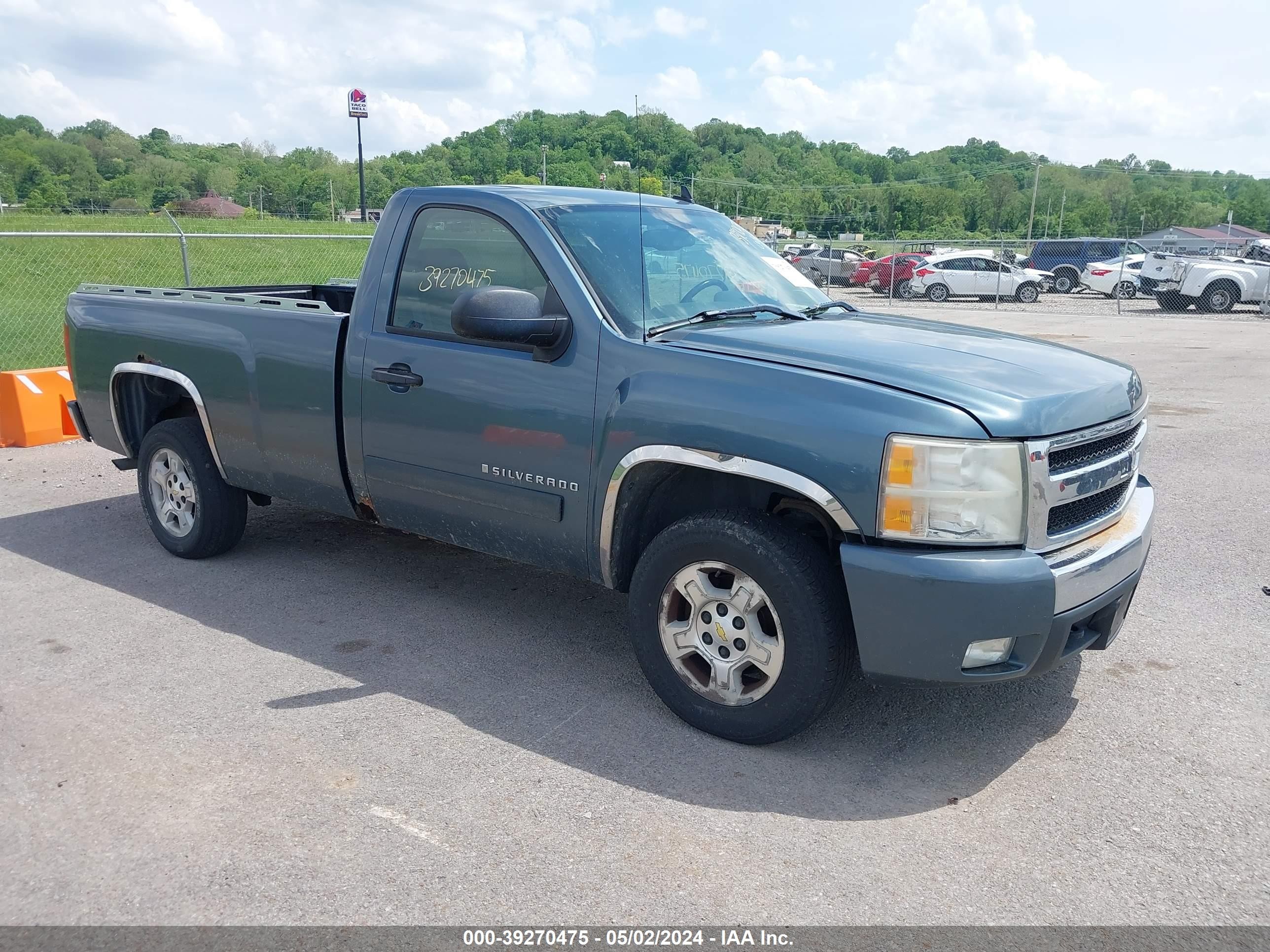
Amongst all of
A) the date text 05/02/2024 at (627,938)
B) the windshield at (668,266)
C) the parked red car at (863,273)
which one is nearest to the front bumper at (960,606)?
the date text 05/02/2024 at (627,938)

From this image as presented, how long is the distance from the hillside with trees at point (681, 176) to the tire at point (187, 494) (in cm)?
167

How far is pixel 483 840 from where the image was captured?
10.5ft

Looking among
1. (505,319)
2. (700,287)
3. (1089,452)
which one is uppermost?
(700,287)

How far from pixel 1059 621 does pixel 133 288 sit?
17.9ft

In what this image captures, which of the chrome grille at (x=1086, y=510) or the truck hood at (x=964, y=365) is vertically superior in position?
the truck hood at (x=964, y=365)

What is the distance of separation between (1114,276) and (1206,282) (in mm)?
5483

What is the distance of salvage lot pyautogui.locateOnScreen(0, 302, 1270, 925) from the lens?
2.95m

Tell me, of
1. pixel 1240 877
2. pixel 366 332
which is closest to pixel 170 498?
pixel 366 332

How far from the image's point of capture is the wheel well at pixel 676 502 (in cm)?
383

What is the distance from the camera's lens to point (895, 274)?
2981 centimetres

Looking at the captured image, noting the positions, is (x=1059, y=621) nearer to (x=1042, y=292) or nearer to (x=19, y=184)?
(x=1042, y=292)

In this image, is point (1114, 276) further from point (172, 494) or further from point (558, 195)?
point (172, 494)

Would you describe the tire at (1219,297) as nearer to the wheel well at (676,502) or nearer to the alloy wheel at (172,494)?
the wheel well at (676,502)

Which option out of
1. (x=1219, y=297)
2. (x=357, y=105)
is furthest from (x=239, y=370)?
(x=357, y=105)
